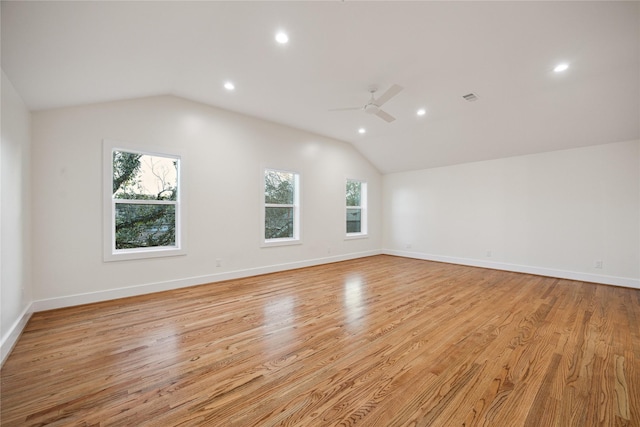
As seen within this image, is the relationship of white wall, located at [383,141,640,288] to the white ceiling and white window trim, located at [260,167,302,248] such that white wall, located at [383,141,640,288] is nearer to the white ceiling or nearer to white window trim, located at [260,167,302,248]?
the white ceiling

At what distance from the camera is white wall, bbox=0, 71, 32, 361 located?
221cm

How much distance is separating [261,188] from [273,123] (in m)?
1.36

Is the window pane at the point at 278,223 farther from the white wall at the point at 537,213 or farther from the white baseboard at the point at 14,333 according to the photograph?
the white wall at the point at 537,213

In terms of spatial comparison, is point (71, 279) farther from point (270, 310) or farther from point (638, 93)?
point (638, 93)

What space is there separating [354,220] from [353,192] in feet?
2.55

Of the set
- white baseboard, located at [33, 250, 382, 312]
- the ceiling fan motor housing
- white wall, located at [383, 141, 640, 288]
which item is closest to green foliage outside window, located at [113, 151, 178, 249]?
white baseboard, located at [33, 250, 382, 312]

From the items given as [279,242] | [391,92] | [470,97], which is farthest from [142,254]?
[470,97]

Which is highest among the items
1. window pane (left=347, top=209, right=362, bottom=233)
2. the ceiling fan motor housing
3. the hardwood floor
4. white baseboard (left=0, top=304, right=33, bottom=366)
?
the ceiling fan motor housing

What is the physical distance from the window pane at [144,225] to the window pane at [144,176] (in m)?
0.17

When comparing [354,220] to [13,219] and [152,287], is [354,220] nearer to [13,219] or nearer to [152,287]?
[152,287]

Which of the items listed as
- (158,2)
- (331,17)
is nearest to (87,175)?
(158,2)

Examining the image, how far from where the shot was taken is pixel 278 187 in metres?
5.47

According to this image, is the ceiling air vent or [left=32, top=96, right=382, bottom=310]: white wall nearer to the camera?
[left=32, top=96, right=382, bottom=310]: white wall

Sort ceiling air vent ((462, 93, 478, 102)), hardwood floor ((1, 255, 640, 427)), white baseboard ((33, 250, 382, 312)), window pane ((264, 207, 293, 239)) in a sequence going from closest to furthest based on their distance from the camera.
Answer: hardwood floor ((1, 255, 640, 427))
white baseboard ((33, 250, 382, 312))
ceiling air vent ((462, 93, 478, 102))
window pane ((264, 207, 293, 239))
